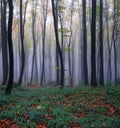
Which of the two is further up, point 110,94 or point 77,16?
point 77,16

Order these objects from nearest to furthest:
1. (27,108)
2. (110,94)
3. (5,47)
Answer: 1. (27,108)
2. (110,94)
3. (5,47)

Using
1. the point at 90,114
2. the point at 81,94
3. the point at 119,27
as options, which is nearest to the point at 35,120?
the point at 90,114

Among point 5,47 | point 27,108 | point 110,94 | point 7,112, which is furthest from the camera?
point 5,47

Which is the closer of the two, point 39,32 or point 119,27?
point 119,27

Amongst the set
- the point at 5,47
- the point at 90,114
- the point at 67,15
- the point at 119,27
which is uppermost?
the point at 67,15

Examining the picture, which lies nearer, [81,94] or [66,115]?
[66,115]

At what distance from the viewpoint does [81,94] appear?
12.3m

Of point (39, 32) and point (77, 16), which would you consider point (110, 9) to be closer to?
point (77, 16)

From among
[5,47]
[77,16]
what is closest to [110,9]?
[77,16]

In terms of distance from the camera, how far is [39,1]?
29.8 meters

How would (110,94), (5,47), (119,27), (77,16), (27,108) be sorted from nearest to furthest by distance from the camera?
1. (27,108)
2. (110,94)
3. (5,47)
4. (119,27)
5. (77,16)

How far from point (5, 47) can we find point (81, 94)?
959 centimetres

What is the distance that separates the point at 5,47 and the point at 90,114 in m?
12.6

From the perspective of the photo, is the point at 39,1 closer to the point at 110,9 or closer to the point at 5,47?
the point at 110,9
